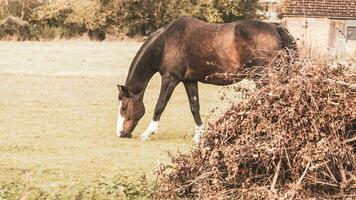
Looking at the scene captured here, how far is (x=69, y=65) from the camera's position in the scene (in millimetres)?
38000

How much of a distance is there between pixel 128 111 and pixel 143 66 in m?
0.88

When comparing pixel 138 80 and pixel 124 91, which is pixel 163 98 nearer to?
pixel 138 80

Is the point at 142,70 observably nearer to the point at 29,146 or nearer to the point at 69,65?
the point at 29,146

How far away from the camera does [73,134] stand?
17016mm

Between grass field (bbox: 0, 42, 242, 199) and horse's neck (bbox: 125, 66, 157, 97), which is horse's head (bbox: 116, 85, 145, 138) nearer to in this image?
horse's neck (bbox: 125, 66, 157, 97)

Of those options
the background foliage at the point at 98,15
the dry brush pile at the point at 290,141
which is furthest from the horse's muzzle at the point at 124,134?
the background foliage at the point at 98,15

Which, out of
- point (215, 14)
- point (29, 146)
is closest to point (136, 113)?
point (29, 146)

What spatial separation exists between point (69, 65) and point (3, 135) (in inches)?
853

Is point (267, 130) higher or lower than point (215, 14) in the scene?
higher

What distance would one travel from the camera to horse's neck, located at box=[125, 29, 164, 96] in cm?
1623

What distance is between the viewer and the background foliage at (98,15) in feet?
174

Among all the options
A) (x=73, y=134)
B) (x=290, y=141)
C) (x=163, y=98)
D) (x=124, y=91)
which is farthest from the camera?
(x=73, y=134)

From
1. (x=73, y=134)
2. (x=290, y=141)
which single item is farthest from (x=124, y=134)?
(x=290, y=141)

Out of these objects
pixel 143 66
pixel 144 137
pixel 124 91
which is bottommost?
pixel 144 137
